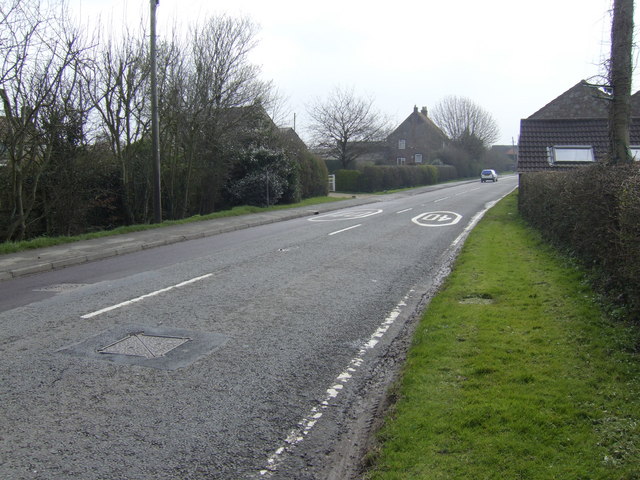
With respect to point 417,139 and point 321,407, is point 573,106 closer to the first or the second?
point 321,407

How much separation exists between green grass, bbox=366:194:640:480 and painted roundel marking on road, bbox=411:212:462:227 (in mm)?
10749

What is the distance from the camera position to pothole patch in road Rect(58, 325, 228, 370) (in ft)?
16.9

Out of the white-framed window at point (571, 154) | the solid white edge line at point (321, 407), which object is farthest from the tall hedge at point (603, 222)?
the white-framed window at point (571, 154)

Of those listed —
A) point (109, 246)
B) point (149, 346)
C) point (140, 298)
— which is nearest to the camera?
point (149, 346)

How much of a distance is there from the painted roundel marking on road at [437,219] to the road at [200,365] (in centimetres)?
775

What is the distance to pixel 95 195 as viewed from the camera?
53.8ft

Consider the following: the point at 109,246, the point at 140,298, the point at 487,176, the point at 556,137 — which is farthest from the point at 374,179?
the point at 140,298

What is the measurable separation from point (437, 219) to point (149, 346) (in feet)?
51.0

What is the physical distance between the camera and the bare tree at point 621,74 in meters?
9.73

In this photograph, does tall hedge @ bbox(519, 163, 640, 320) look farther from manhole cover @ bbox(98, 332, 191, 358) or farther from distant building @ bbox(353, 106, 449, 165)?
distant building @ bbox(353, 106, 449, 165)

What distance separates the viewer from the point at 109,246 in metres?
13.1

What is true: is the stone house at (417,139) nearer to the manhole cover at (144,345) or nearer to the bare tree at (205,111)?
the bare tree at (205,111)

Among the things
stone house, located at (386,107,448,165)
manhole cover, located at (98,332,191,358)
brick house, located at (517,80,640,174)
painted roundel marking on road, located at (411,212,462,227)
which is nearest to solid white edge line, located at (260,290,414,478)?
manhole cover, located at (98,332,191,358)

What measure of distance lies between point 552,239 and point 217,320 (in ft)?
26.3
